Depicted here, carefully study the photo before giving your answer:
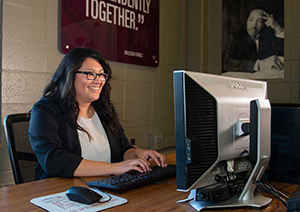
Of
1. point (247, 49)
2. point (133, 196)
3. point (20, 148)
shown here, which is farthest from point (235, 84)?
point (247, 49)

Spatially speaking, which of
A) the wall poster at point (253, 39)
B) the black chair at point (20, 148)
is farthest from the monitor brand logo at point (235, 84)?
the wall poster at point (253, 39)

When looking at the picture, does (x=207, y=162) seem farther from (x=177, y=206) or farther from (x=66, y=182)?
(x=66, y=182)

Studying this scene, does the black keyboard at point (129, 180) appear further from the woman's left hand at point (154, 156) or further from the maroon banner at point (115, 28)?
the maroon banner at point (115, 28)

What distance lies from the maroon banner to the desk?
1.21m

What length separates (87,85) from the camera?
1.69 m

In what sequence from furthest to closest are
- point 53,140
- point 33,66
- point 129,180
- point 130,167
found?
point 33,66, point 53,140, point 130,167, point 129,180

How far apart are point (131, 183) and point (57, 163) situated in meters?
0.42

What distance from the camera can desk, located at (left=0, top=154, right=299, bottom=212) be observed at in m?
0.92

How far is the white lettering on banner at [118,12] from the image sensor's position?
7.62 ft

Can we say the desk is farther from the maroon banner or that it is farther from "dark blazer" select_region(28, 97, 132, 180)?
the maroon banner

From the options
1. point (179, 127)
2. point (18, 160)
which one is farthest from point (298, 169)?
point (18, 160)

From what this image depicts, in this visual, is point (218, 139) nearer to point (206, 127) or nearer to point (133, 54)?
point (206, 127)

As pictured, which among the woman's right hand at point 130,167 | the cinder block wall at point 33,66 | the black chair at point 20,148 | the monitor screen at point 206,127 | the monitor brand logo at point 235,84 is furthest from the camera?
the cinder block wall at point 33,66

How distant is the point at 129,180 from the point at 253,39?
2.41 metres
